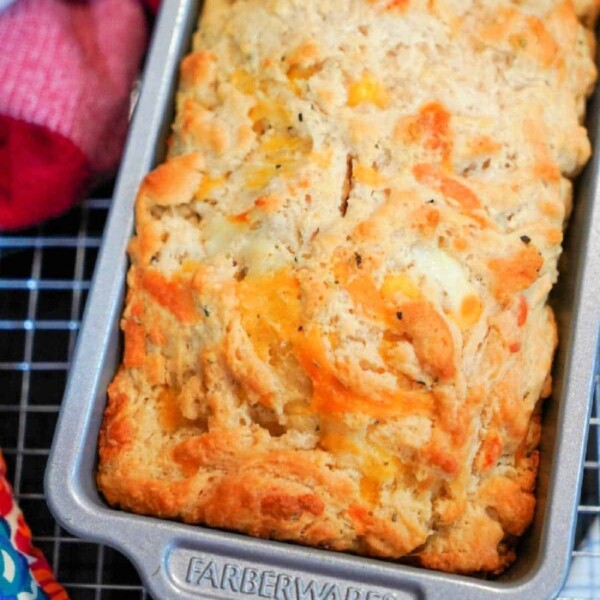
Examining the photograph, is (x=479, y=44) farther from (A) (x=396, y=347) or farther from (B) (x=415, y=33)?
(A) (x=396, y=347)

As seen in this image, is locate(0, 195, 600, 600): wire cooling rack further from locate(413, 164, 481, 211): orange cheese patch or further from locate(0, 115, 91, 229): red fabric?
locate(413, 164, 481, 211): orange cheese patch

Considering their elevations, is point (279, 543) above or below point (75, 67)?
below

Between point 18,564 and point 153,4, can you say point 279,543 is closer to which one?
point 18,564

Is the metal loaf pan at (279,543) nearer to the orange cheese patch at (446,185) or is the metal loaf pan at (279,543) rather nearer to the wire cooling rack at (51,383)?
the orange cheese patch at (446,185)

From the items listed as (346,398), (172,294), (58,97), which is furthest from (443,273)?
(58,97)

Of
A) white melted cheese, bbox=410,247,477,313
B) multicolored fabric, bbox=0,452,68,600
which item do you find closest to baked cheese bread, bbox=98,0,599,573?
white melted cheese, bbox=410,247,477,313

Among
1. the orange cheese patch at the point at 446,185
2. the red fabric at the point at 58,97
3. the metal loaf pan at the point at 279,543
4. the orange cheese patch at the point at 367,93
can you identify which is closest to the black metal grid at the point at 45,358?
the red fabric at the point at 58,97

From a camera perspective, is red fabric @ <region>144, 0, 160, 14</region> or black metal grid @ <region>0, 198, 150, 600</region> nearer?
black metal grid @ <region>0, 198, 150, 600</region>
